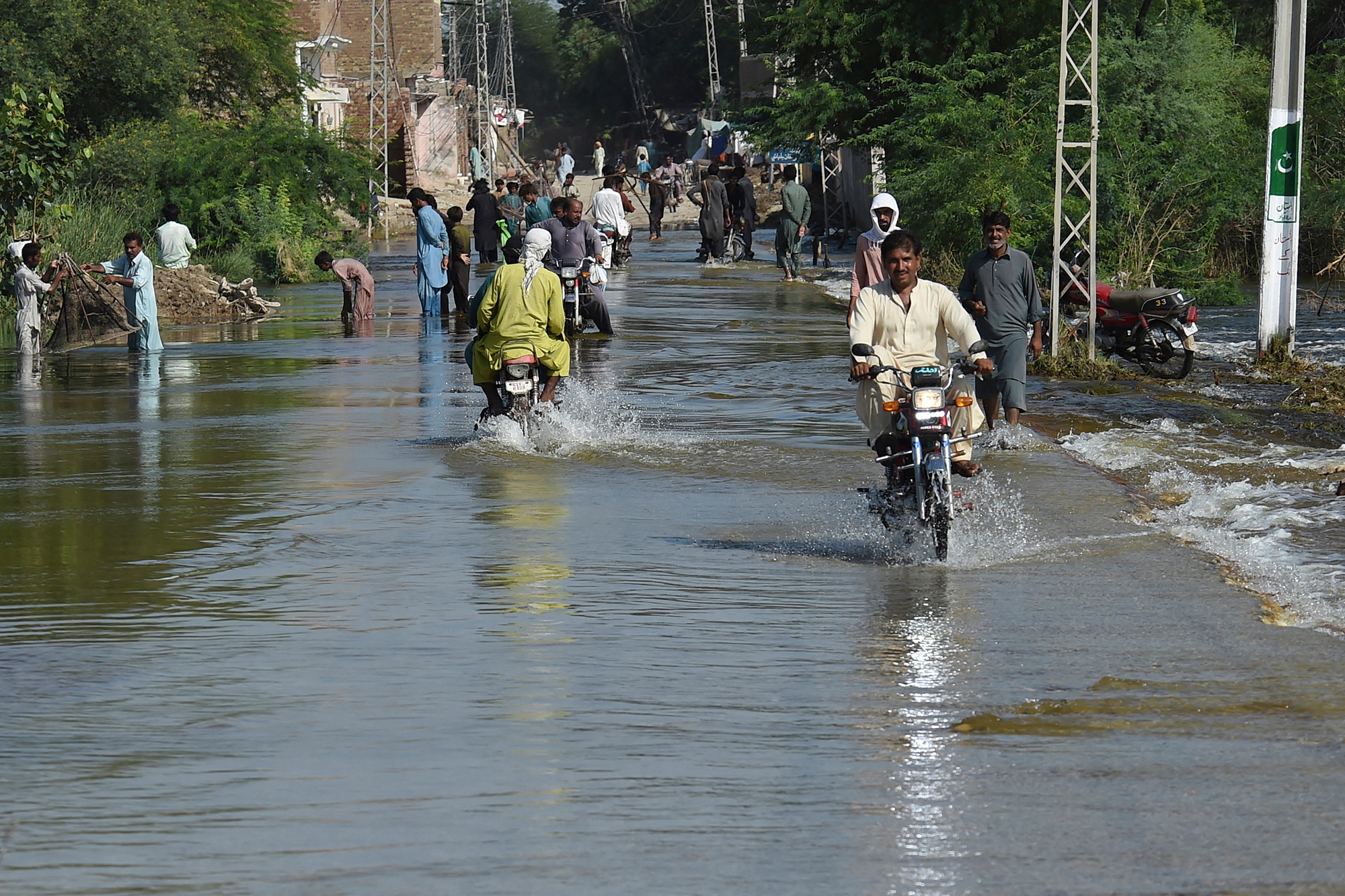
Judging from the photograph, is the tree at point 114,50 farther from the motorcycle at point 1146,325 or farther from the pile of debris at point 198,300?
the motorcycle at point 1146,325

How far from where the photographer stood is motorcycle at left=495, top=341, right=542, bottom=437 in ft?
40.9

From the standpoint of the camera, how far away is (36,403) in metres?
15.7

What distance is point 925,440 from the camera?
8.55m

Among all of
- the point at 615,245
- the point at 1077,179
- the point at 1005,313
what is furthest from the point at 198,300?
the point at 1005,313

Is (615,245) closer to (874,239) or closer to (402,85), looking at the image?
(874,239)

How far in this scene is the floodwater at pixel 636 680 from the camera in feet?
15.3

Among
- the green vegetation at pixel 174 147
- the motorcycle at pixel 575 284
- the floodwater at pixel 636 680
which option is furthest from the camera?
the green vegetation at pixel 174 147

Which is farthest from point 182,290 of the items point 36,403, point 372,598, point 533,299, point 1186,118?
point 372,598

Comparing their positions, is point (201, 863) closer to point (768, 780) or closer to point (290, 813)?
point (290, 813)

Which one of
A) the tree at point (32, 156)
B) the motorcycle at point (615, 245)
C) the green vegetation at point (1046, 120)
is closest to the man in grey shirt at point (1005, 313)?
the green vegetation at point (1046, 120)

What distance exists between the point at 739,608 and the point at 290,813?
2998 mm

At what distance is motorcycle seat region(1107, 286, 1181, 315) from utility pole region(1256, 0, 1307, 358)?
1.05 meters

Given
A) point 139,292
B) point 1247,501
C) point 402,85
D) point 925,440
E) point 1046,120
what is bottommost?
point 1247,501

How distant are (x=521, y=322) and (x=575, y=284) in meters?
8.60
